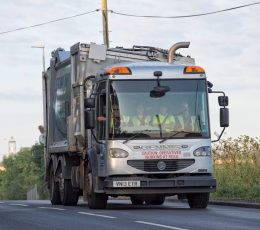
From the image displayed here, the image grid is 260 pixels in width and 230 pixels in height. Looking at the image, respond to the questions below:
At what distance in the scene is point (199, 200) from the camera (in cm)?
2416

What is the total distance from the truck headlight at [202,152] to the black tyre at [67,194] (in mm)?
4783

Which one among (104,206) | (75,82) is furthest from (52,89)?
(104,206)

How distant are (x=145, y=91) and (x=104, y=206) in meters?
A: 2.84

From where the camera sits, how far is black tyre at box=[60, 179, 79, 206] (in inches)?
1043

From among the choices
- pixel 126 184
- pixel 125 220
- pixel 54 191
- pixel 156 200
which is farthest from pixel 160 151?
pixel 54 191

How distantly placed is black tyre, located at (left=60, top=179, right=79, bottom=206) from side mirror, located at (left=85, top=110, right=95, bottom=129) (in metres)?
3.85

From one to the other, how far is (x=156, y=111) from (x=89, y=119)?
4.85 ft

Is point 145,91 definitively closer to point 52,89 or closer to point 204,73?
point 204,73

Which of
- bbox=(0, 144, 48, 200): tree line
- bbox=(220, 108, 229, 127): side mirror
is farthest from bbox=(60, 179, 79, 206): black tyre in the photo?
bbox=(0, 144, 48, 200): tree line

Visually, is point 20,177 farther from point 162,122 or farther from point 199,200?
point 162,122

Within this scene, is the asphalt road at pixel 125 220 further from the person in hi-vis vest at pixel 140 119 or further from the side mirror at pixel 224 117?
the person in hi-vis vest at pixel 140 119

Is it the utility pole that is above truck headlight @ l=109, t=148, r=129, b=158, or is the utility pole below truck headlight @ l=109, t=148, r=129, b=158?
above

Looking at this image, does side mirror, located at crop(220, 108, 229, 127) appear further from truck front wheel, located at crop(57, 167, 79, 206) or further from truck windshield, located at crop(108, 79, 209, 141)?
truck front wheel, located at crop(57, 167, 79, 206)

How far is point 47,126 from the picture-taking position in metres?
28.9
